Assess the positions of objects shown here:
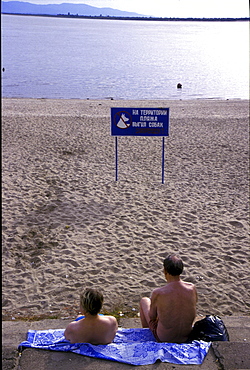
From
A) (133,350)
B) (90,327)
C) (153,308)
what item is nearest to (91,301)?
(90,327)

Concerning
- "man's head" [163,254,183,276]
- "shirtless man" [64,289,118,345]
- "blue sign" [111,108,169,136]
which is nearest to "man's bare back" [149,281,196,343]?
"man's head" [163,254,183,276]

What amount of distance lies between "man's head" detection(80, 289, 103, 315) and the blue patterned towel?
0.29 m

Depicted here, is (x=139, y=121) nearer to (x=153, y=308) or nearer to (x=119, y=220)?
(x=119, y=220)

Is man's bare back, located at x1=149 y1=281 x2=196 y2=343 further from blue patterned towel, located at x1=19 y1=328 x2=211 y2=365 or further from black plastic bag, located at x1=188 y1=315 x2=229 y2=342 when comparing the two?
blue patterned towel, located at x1=19 y1=328 x2=211 y2=365

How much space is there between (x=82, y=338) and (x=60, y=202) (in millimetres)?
4744

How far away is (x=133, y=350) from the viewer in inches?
139

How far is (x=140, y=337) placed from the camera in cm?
402

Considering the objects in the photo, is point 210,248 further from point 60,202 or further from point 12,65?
point 12,65

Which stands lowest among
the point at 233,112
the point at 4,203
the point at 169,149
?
A: the point at 4,203

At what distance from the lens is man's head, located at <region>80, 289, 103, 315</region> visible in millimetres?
3549

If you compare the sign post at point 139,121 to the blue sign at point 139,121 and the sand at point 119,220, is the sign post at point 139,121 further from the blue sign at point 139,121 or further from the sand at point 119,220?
the sand at point 119,220

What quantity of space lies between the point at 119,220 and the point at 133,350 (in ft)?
13.1

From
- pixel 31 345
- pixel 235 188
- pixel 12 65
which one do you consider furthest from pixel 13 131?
pixel 12 65

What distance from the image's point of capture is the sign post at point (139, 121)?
8898 mm
